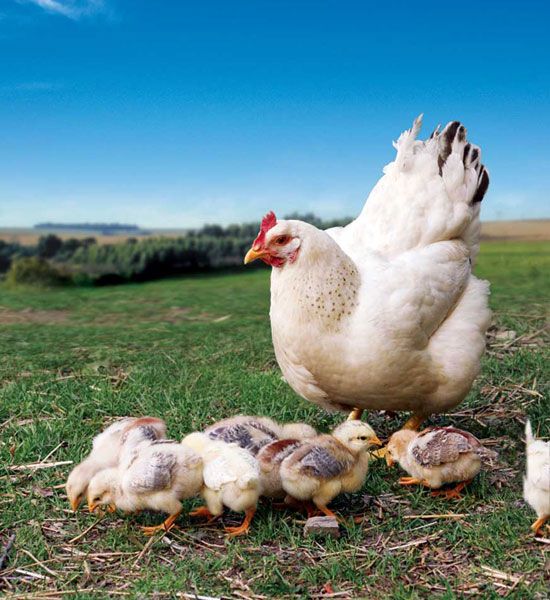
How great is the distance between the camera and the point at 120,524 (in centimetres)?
355

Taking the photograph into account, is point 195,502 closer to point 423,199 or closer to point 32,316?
point 423,199

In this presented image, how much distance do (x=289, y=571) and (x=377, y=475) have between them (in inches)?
41.8

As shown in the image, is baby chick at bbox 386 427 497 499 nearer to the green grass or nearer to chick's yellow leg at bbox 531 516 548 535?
the green grass

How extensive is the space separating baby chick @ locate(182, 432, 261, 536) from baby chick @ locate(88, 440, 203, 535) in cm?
7

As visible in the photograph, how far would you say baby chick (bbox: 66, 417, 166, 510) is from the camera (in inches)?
141

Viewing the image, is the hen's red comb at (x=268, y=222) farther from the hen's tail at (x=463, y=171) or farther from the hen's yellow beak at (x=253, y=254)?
the hen's tail at (x=463, y=171)

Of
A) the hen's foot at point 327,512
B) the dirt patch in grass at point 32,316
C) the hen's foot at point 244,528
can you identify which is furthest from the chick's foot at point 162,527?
the dirt patch in grass at point 32,316

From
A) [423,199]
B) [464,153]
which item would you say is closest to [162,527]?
[423,199]

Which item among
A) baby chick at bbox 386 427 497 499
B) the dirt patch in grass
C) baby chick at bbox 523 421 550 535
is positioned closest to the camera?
baby chick at bbox 523 421 550 535

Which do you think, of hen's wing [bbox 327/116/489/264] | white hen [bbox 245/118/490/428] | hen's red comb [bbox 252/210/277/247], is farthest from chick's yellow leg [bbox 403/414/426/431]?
hen's red comb [bbox 252/210/277/247]

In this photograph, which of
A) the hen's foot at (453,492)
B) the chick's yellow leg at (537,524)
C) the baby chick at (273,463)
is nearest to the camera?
the chick's yellow leg at (537,524)

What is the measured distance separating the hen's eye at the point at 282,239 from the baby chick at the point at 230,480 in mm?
1132

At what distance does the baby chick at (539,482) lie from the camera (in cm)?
324

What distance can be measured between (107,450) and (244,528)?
0.85 metres
